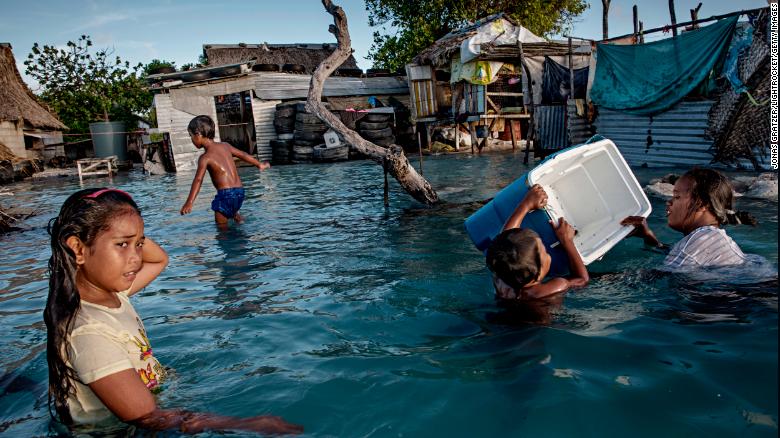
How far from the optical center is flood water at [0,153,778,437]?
8.78 feet

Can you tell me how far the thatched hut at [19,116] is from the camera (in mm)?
21625

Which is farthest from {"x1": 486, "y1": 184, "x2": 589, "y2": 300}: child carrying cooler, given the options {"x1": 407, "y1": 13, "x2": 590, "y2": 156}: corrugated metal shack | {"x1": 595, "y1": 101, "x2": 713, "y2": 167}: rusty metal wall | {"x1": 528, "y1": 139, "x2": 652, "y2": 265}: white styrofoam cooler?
{"x1": 407, "y1": 13, "x2": 590, "y2": 156}: corrugated metal shack

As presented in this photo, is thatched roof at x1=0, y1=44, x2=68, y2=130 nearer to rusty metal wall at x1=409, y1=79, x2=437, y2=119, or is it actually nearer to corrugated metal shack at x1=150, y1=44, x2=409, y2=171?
corrugated metal shack at x1=150, y1=44, x2=409, y2=171

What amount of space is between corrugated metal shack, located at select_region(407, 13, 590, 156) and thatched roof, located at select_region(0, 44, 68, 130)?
14.8 metres

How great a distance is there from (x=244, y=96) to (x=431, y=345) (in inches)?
943

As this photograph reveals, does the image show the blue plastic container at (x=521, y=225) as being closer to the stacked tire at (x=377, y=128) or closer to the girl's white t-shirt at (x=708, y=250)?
the girl's white t-shirt at (x=708, y=250)

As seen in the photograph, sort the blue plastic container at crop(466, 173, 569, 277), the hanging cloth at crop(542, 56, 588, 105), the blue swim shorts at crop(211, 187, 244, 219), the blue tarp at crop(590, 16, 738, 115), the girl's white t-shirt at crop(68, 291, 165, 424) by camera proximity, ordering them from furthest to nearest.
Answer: the hanging cloth at crop(542, 56, 588, 105)
the blue tarp at crop(590, 16, 738, 115)
the blue swim shorts at crop(211, 187, 244, 219)
the blue plastic container at crop(466, 173, 569, 277)
the girl's white t-shirt at crop(68, 291, 165, 424)

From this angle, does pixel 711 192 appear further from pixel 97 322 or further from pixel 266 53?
pixel 266 53

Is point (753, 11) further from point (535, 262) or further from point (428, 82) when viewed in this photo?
point (428, 82)

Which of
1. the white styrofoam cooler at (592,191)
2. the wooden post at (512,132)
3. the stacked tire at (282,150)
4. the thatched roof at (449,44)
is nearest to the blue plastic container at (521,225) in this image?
the white styrofoam cooler at (592,191)

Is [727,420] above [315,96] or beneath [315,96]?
beneath

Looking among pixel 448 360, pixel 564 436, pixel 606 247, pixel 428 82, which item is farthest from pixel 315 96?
pixel 428 82

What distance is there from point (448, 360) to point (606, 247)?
1743 millimetres

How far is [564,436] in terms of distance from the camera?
2.48 metres
